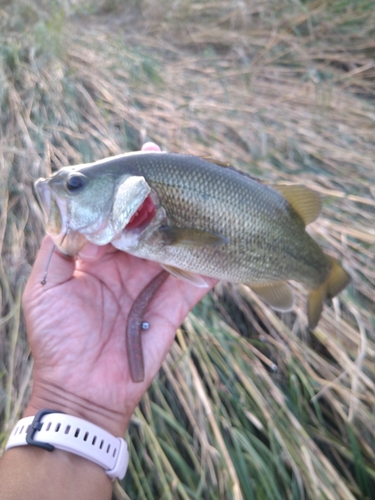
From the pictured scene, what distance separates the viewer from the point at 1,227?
8.02 ft

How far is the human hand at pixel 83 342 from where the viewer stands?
4.93ft

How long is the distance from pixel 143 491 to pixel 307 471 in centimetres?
78

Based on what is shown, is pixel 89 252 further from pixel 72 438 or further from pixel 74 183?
pixel 72 438

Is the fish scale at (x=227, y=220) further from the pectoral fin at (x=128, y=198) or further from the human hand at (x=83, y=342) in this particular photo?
the human hand at (x=83, y=342)

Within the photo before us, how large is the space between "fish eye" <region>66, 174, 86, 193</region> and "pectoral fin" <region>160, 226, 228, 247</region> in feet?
1.24

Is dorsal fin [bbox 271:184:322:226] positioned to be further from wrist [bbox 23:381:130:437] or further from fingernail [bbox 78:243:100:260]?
wrist [bbox 23:381:130:437]

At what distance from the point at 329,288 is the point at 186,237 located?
2.66ft

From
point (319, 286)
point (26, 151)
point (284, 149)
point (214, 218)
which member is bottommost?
point (26, 151)

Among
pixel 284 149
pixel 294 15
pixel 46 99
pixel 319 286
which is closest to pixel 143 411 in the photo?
pixel 319 286

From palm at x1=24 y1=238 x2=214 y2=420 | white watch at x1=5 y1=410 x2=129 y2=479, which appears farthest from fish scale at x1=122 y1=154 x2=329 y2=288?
white watch at x1=5 y1=410 x2=129 y2=479

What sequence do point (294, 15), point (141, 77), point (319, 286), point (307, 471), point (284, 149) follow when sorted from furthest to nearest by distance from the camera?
1. point (294, 15)
2. point (141, 77)
3. point (284, 149)
4. point (319, 286)
5. point (307, 471)

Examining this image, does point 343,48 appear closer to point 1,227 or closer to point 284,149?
point 284,149

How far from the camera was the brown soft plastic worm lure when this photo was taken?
1.58 metres

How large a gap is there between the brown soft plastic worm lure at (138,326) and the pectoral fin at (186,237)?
288mm
